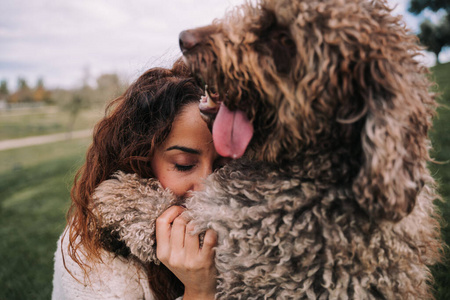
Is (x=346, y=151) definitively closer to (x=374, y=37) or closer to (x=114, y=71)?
(x=374, y=37)

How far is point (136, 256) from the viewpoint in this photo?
7.93 feet

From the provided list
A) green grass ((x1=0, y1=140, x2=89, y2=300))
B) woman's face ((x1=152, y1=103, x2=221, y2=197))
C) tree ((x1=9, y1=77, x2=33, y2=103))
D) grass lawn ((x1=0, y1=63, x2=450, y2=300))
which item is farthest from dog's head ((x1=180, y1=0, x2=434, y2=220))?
tree ((x1=9, y1=77, x2=33, y2=103))

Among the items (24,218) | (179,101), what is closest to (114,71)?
(24,218)

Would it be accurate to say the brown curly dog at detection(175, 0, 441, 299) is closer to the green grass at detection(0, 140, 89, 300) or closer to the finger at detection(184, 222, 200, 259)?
the finger at detection(184, 222, 200, 259)

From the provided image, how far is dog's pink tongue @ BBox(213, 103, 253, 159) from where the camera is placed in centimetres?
194

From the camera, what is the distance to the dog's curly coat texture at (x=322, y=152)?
1.62 m

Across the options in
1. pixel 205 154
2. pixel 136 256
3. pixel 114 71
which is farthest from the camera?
pixel 114 71

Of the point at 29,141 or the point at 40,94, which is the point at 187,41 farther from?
the point at 40,94

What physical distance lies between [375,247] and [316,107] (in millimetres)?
810

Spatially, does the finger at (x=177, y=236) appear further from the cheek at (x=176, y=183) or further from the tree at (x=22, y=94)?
the tree at (x=22, y=94)

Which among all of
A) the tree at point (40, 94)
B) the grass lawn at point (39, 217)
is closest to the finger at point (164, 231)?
the grass lawn at point (39, 217)

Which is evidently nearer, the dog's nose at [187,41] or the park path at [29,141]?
the dog's nose at [187,41]

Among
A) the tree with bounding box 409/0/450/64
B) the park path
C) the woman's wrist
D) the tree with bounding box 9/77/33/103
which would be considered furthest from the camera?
the tree with bounding box 9/77/33/103

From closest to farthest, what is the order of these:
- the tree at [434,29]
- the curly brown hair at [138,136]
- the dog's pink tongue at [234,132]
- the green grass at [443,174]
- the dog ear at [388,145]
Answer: the dog ear at [388,145] < the dog's pink tongue at [234,132] < the curly brown hair at [138,136] < the green grass at [443,174] < the tree at [434,29]
